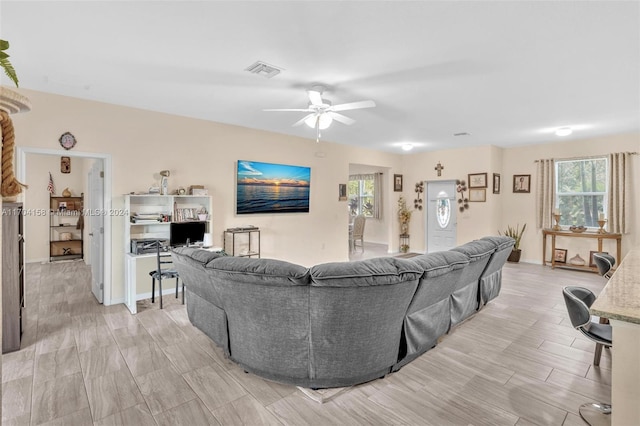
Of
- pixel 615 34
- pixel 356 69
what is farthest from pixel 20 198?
pixel 615 34

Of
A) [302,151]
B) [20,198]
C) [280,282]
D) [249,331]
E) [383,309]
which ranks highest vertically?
[302,151]

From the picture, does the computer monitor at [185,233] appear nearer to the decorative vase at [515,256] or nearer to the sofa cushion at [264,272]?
the sofa cushion at [264,272]

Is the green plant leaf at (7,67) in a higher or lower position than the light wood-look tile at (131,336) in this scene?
higher

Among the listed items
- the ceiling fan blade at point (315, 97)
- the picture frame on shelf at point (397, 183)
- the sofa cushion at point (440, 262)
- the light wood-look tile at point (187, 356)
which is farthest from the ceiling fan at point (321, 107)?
the picture frame on shelf at point (397, 183)

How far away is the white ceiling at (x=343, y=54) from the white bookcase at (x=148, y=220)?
1235mm

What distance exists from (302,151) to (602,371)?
517cm

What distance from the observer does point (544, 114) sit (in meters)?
4.65

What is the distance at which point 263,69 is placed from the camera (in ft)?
10.3

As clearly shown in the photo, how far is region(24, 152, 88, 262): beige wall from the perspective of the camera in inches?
277

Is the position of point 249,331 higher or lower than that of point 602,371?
higher

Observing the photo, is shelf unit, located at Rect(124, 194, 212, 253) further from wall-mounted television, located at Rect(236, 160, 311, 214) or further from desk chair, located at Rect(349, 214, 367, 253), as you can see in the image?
desk chair, located at Rect(349, 214, 367, 253)

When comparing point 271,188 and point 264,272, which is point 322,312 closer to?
point 264,272

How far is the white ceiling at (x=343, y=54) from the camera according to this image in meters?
2.28

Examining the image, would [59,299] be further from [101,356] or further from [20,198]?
[101,356]
